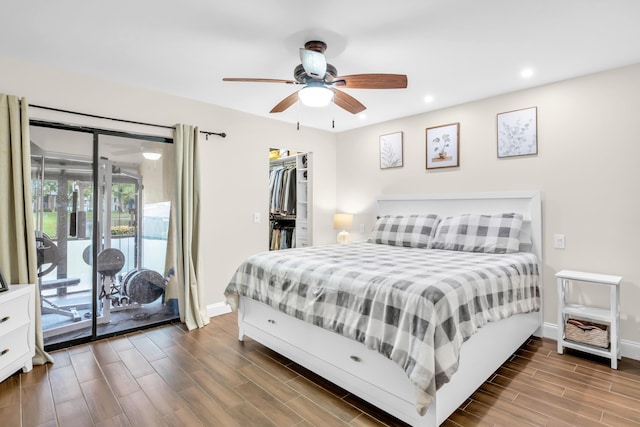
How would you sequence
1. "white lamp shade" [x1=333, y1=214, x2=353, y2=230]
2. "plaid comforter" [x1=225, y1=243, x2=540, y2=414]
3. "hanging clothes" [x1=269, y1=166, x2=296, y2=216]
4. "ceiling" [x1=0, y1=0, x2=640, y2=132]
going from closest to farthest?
1. "plaid comforter" [x1=225, y1=243, x2=540, y2=414]
2. "ceiling" [x1=0, y1=0, x2=640, y2=132]
3. "white lamp shade" [x1=333, y1=214, x2=353, y2=230]
4. "hanging clothes" [x1=269, y1=166, x2=296, y2=216]

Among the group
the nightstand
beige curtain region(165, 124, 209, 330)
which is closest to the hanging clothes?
beige curtain region(165, 124, 209, 330)

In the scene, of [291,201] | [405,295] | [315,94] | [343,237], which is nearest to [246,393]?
[405,295]

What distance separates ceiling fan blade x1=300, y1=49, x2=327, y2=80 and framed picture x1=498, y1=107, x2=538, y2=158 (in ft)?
7.09

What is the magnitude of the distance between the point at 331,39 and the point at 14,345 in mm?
3097

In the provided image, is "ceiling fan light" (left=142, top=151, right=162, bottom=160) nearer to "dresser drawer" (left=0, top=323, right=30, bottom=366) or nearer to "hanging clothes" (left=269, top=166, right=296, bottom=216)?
"dresser drawer" (left=0, top=323, right=30, bottom=366)

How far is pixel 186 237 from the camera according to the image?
3510mm

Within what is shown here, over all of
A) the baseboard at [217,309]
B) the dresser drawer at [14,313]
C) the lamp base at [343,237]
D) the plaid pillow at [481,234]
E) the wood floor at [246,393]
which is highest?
the plaid pillow at [481,234]

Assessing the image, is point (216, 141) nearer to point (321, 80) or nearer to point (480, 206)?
point (321, 80)

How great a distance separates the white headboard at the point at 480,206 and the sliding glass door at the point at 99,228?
8.91 ft

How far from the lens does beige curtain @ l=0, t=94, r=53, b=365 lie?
2562 millimetres

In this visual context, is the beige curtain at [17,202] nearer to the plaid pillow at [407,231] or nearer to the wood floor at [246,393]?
the wood floor at [246,393]

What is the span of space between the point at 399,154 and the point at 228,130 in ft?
7.07

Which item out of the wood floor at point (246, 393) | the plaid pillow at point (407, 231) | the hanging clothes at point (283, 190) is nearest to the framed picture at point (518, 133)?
the plaid pillow at point (407, 231)

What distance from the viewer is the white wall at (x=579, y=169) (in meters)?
2.77
